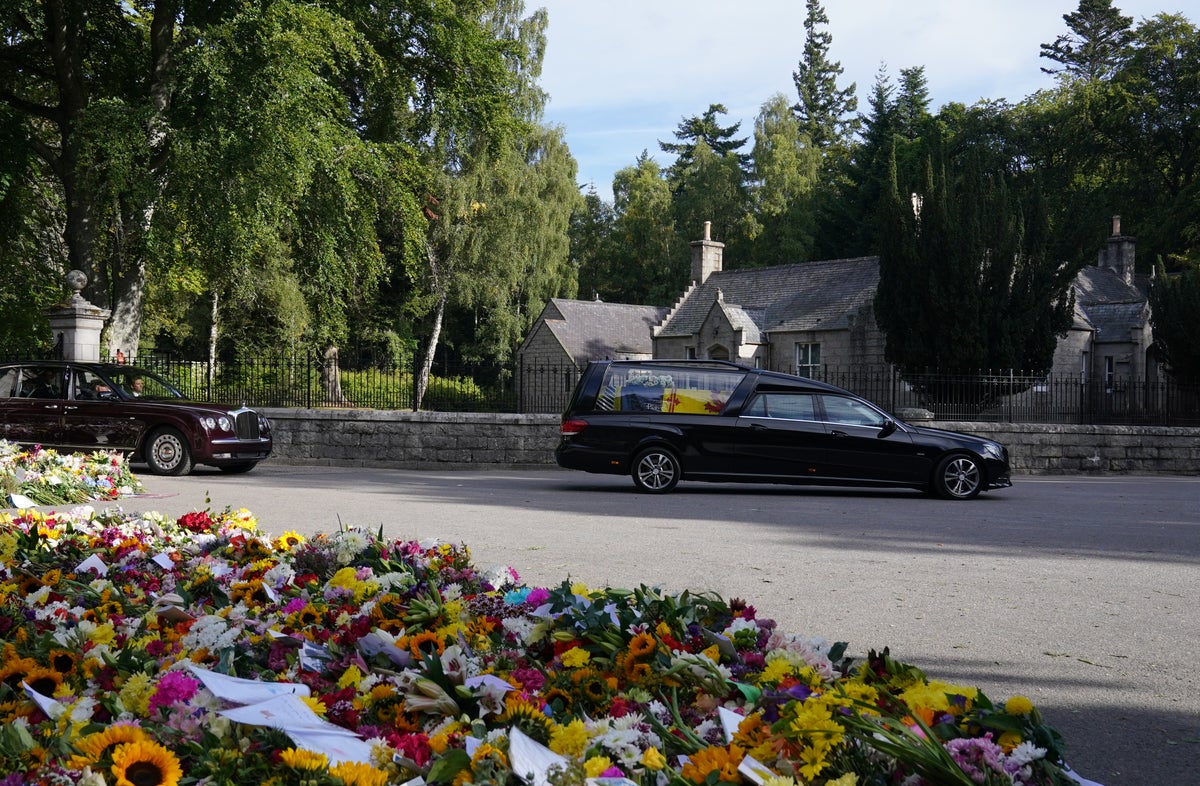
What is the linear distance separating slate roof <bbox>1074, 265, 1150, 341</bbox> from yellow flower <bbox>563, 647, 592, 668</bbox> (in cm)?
4159

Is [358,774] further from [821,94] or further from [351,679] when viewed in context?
[821,94]

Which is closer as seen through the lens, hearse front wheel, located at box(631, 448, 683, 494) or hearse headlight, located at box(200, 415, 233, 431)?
hearse front wheel, located at box(631, 448, 683, 494)

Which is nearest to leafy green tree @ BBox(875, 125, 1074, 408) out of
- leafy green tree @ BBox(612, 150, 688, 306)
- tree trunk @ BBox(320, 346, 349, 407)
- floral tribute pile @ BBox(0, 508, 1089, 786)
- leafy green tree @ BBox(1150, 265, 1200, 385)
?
leafy green tree @ BBox(1150, 265, 1200, 385)

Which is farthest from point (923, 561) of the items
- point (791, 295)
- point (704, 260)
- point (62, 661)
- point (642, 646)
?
point (704, 260)

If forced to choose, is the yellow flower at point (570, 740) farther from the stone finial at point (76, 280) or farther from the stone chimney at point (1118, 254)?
the stone chimney at point (1118, 254)

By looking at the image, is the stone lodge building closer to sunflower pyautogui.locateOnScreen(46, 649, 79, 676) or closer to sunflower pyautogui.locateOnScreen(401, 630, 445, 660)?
sunflower pyautogui.locateOnScreen(401, 630, 445, 660)

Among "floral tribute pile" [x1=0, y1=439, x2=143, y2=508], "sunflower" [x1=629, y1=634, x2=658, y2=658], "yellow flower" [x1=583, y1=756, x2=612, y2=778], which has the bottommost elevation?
"floral tribute pile" [x1=0, y1=439, x2=143, y2=508]

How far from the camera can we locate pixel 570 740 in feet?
8.08

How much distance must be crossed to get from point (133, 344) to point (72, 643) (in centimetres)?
2116

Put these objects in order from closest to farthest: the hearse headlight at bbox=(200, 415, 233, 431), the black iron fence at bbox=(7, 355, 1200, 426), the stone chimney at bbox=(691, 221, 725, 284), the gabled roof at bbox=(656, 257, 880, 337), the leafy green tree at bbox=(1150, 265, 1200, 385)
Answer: the hearse headlight at bbox=(200, 415, 233, 431)
the black iron fence at bbox=(7, 355, 1200, 426)
the leafy green tree at bbox=(1150, 265, 1200, 385)
the gabled roof at bbox=(656, 257, 880, 337)
the stone chimney at bbox=(691, 221, 725, 284)

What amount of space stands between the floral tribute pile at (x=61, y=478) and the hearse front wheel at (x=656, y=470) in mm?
6362

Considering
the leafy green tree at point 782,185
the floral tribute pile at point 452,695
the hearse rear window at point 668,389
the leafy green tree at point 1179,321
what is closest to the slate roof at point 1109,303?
the leafy green tree at point 1179,321

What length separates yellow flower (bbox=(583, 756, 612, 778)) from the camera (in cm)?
228

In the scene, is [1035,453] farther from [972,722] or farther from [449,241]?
[449,241]
